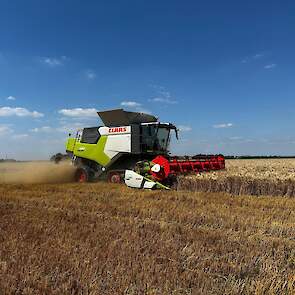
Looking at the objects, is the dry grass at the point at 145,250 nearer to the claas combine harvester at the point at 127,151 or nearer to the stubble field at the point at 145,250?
the stubble field at the point at 145,250

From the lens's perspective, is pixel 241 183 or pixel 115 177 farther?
pixel 115 177

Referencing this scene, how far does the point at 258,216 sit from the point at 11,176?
46.6 ft

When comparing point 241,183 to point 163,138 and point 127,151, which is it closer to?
point 163,138

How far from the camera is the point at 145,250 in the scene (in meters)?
5.11

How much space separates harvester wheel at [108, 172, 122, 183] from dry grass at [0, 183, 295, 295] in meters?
6.64

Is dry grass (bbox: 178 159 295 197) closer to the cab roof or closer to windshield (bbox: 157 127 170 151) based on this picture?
windshield (bbox: 157 127 170 151)

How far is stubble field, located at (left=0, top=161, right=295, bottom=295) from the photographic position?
152 inches

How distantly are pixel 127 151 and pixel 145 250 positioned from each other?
1114cm

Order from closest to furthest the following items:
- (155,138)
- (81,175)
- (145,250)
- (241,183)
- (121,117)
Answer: (145,250), (241,183), (121,117), (155,138), (81,175)

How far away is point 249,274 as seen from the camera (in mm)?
4266

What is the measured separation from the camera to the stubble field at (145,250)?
3.87 meters

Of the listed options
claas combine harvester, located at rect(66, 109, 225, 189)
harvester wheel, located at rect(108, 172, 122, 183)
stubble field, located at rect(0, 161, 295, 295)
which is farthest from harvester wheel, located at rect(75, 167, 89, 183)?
stubble field, located at rect(0, 161, 295, 295)

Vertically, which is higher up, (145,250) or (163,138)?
(163,138)

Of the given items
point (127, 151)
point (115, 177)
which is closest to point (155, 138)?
point (127, 151)
